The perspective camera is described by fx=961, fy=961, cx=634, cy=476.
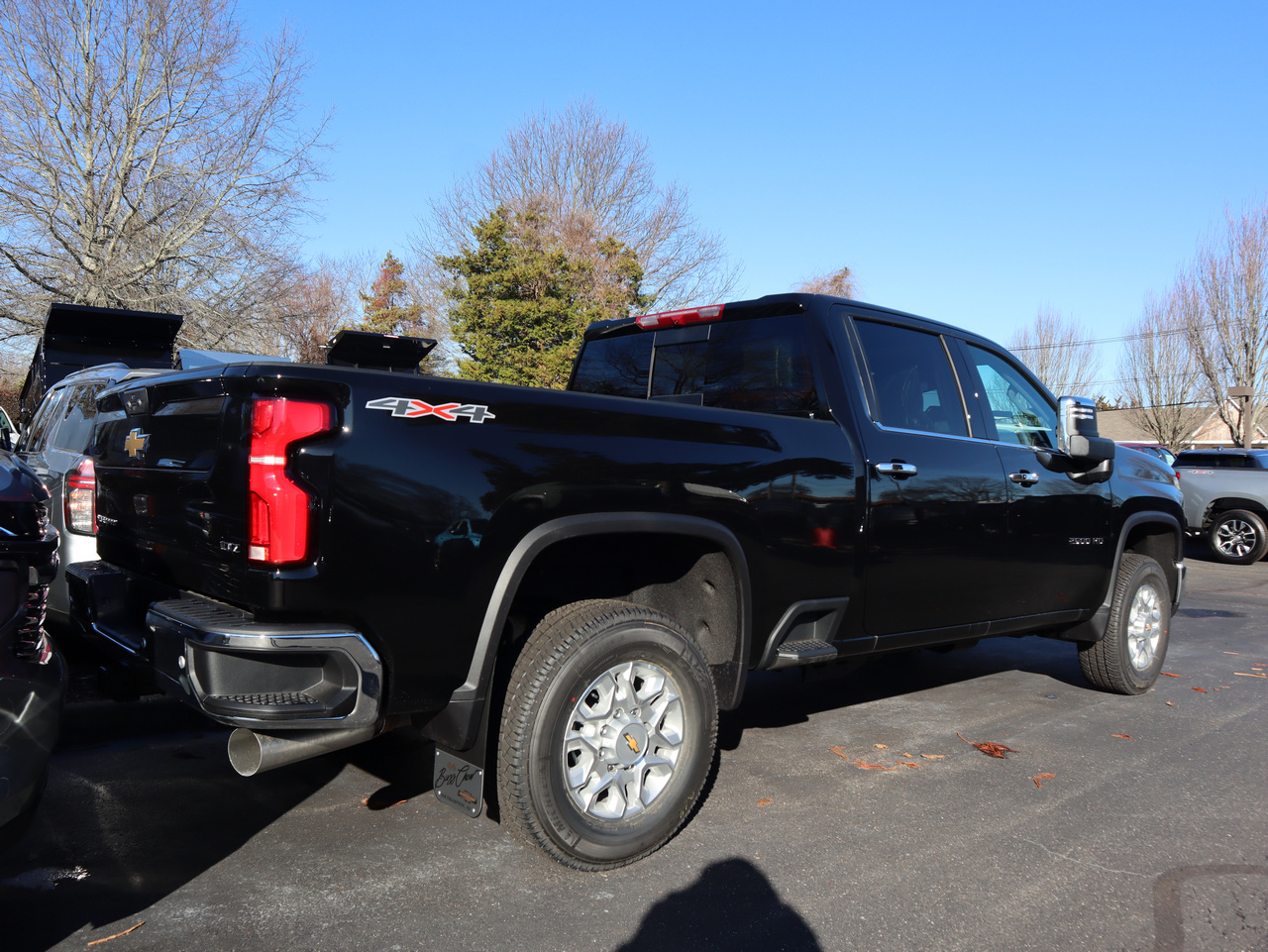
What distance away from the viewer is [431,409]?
275 cm

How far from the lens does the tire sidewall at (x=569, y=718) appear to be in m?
3.02

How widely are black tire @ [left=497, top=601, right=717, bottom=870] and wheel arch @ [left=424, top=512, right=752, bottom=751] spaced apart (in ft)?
0.56

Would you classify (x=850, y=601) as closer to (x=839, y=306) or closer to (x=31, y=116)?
(x=839, y=306)

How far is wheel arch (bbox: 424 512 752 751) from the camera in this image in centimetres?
289

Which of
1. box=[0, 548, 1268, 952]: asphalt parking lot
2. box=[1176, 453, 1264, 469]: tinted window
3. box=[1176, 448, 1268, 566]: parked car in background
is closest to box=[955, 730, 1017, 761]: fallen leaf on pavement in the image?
box=[0, 548, 1268, 952]: asphalt parking lot

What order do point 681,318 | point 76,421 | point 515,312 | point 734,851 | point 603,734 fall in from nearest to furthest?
point 603,734, point 734,851, point 681,318, point 76,421, point 515,312

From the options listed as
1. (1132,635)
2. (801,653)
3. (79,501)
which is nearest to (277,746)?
(801,653)

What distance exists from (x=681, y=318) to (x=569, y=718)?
2.21 metres

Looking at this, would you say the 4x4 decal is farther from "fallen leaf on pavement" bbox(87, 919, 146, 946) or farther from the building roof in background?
the building roof in background

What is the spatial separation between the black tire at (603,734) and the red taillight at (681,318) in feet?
5.69

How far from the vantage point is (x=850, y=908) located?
120 inches

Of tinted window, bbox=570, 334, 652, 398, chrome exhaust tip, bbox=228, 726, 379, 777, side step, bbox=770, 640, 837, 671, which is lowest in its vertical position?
chrome exhaust tip, bbox=228, 726, 379, 777

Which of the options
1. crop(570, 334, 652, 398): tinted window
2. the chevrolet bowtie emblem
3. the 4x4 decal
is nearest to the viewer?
the 4x4 decal

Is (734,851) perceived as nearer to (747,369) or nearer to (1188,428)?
(747,369)
